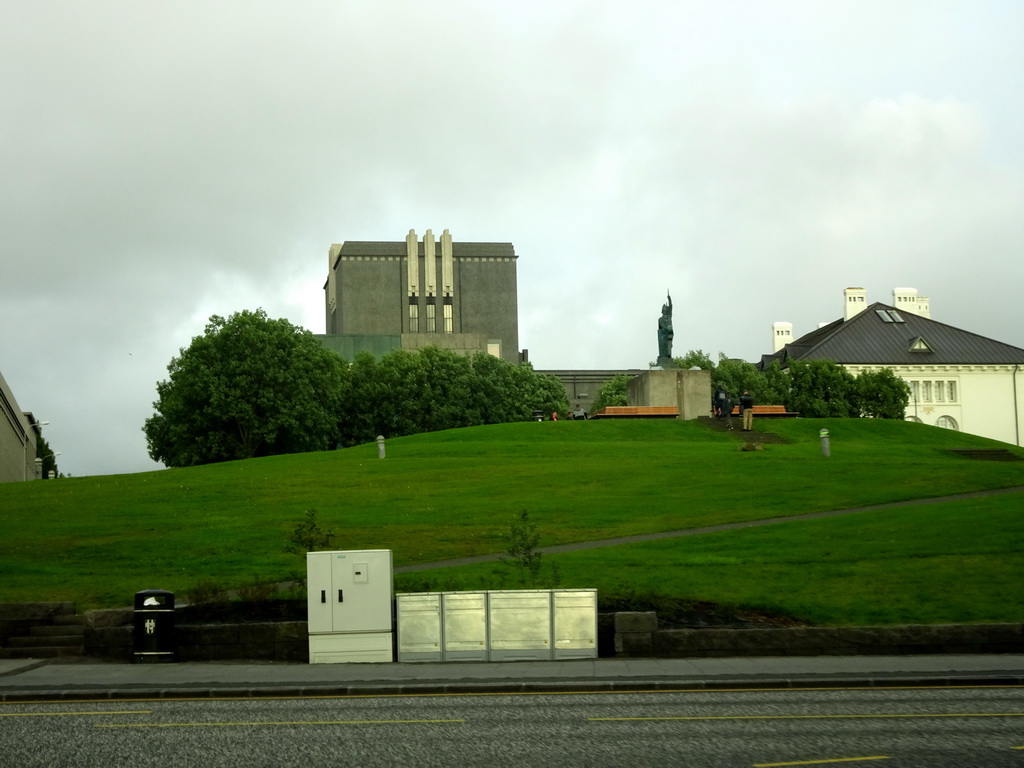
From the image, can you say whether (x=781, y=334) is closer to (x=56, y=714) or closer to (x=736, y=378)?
(x=736, y=378)

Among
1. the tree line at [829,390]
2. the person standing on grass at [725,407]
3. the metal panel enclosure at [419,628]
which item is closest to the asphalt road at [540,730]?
the metal panel enclosure at [419,628]

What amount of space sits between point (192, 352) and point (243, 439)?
22.9ft

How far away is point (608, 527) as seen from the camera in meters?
35.4

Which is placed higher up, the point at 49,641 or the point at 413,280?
the point at 413,280

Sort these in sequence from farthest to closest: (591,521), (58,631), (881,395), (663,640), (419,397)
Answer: (881,395) → (419,397) → (591,521) → (58,631) → (663,640)

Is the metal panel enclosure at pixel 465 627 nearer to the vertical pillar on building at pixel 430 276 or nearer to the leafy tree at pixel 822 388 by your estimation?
the leafy tree at pixel 822 388

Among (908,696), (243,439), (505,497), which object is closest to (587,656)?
(908,696)

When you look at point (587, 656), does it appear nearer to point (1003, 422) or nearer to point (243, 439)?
point (243, 439)

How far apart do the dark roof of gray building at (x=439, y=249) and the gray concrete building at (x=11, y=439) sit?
7148cm

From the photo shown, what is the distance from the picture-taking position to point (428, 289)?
186 meters

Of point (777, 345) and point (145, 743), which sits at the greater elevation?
point (777, 345)

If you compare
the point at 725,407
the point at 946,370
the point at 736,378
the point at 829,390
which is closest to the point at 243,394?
the point at 725,407

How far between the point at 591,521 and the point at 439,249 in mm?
154842

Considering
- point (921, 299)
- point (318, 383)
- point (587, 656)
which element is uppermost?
point (921, 299)
